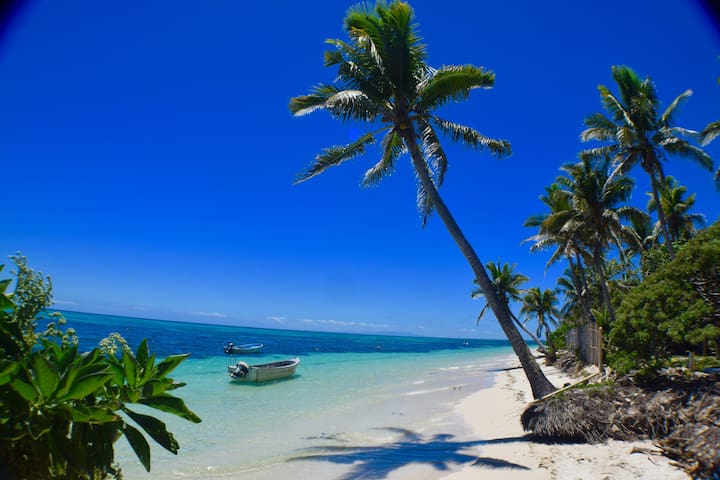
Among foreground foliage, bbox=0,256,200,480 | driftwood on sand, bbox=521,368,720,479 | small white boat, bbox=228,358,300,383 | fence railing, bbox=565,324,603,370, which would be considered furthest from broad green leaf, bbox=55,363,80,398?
small white boat, bbox=228,358,300,383

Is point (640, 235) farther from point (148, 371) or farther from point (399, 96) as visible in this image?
point (148, 371)

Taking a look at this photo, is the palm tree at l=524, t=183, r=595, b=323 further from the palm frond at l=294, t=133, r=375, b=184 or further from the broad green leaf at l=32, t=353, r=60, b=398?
the broad green leaf at l=32, t=353, r=60, b=398

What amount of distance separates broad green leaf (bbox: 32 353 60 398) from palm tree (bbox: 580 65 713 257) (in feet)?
61.6

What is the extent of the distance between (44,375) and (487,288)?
8061 millimetres

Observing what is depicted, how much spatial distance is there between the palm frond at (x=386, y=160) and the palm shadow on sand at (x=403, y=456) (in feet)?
22.8

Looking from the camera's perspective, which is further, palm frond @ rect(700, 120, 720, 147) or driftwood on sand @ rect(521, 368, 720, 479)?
palm frond @ rect(700, 120, 720, 147)

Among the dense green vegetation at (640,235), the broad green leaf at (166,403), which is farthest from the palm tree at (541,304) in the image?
the broad green leaf at (166,403)

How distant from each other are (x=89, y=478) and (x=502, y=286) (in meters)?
30.1

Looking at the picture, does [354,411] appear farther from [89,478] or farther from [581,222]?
[581,222]

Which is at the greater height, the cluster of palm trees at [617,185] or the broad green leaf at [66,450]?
the cluster of palm trees at [617,185]

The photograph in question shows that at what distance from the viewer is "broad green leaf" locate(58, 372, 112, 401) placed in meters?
1.78

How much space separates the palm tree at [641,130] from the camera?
50.0 feet

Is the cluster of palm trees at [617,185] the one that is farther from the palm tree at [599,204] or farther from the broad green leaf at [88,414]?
the broad green leaf at [88,414]

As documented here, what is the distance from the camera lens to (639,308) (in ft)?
27.1
